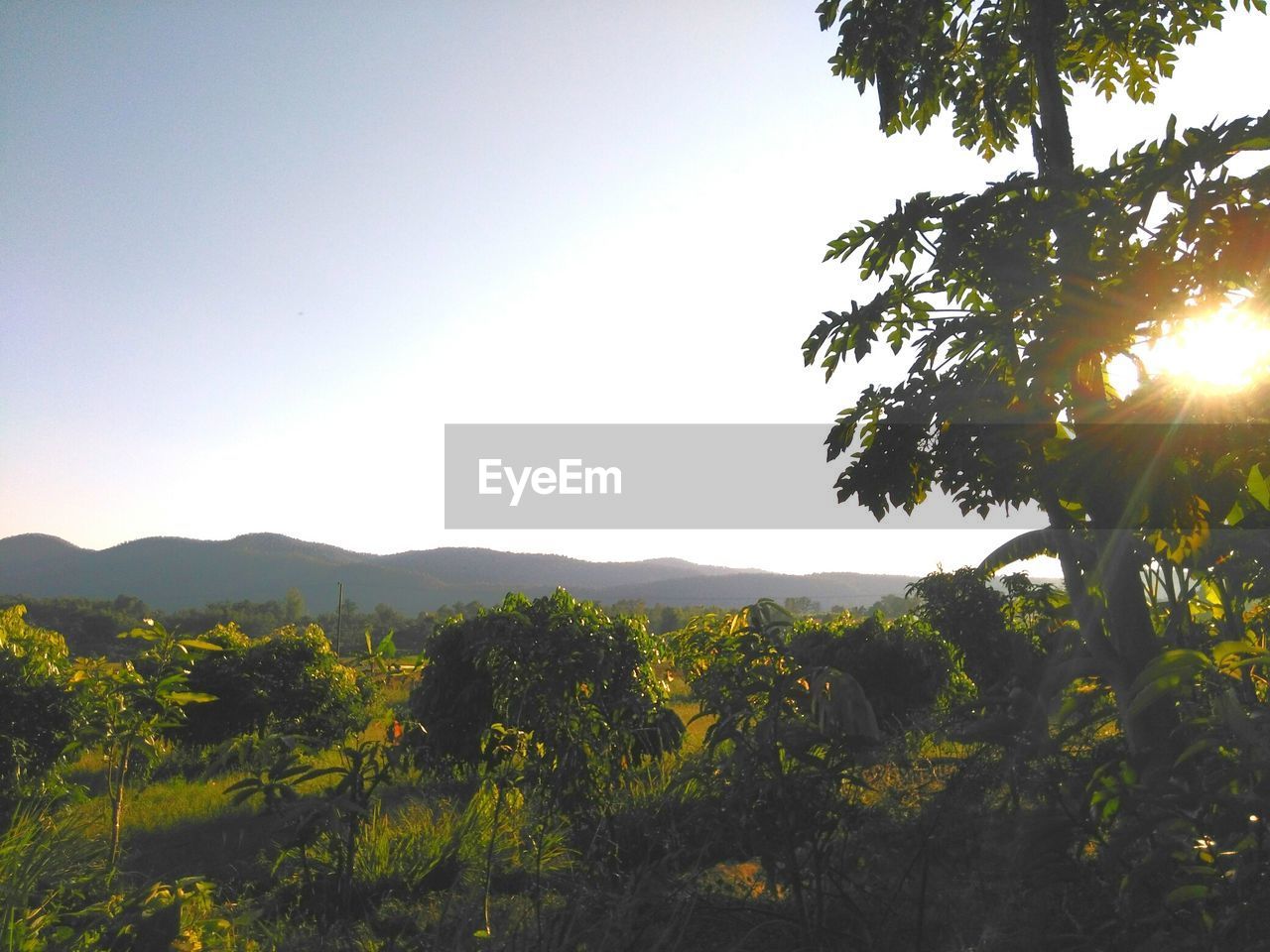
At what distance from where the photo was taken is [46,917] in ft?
10.00

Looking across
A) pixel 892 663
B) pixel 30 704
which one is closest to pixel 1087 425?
pixel 30 704

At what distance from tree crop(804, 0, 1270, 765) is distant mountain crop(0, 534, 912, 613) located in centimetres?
11600

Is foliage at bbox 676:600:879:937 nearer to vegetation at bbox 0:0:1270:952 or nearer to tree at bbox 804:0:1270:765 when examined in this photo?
vegetation at bbox 0:0:1270:952

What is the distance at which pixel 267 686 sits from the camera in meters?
13.5

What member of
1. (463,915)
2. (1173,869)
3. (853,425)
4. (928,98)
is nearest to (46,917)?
(463,915)

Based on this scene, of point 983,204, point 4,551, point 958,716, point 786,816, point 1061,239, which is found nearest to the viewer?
point 958,716

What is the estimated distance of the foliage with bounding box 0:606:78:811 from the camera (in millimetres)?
7152

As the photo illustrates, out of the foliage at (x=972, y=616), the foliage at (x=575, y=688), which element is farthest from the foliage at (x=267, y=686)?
the foliage at (x=972, y=616)

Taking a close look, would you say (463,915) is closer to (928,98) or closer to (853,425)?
(853,425)

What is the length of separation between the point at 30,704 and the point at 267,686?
6.26 meters

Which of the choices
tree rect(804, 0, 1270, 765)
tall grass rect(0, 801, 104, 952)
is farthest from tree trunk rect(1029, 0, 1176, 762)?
tall grass rect(0, 801, 104, 952)

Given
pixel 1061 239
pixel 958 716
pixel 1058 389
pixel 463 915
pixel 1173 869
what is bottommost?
pixel 463 915

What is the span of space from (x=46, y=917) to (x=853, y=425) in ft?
13.0

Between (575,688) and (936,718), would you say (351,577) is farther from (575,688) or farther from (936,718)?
(936,718)
